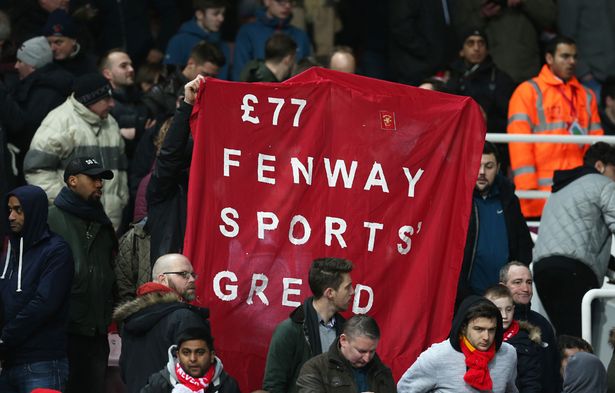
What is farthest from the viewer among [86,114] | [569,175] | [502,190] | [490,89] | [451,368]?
[490,89]

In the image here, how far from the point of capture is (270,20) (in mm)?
16938

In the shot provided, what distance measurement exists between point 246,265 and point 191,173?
690 mm

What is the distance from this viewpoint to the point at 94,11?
16797mm

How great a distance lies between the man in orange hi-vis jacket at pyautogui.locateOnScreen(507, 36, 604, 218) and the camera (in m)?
15.1

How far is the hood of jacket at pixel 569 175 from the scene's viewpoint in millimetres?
12836

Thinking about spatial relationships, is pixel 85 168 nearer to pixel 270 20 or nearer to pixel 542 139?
pixel 542 139

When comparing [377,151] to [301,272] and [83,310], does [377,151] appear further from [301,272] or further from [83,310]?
[83,310]

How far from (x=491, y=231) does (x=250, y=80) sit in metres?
3.78

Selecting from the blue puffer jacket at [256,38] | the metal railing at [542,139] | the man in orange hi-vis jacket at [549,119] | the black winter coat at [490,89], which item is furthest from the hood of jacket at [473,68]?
the metal railing at [542,139]

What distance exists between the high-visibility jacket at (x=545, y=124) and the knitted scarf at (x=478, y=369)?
491 centimetres

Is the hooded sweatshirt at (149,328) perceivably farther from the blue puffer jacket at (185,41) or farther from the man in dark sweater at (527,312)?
the blue puffer jacket at (185,41)

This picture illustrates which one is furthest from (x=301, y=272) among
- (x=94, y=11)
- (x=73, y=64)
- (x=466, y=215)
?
(x=94, y=11)

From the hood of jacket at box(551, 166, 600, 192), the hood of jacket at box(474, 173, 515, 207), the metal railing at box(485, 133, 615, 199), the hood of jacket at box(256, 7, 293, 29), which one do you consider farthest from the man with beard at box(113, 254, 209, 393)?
the hood of jacket at box(256, 7, 293, 29)

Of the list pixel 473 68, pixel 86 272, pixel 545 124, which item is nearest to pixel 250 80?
pixel 473 68
